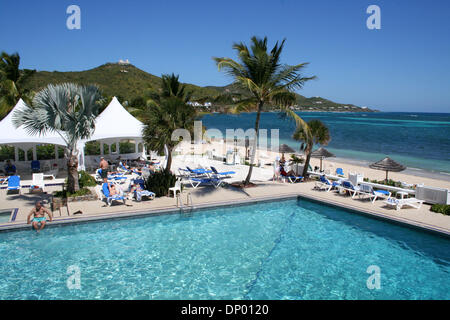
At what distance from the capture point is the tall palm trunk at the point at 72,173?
10.9m

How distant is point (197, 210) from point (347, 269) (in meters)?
5.08

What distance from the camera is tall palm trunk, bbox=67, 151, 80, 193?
10.9m

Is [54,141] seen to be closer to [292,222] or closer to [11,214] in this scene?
[11,214]

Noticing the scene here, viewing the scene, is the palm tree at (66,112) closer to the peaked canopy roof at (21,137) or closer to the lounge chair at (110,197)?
the lounge chair at (110,197)

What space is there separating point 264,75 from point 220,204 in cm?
523

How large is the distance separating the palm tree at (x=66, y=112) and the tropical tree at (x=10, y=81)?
1195 cm

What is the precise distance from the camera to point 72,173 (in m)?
11.0

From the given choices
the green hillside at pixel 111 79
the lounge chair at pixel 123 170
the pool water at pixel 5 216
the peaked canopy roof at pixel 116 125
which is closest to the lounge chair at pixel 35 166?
the peaked canopy roof at pixel 116 125

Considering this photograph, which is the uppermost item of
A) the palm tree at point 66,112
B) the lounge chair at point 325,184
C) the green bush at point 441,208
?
the palm tree at point 66,112

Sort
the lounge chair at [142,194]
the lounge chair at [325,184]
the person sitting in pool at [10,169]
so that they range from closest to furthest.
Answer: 1. the lounge chair at [142,194]
2. the lounge chair at [325,184]
3. the person sitting in pool at [10,169]

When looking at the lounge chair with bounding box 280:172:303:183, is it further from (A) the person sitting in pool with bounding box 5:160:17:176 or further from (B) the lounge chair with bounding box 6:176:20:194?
(A) the person sitting in pool with bounding box 5:160:17:176

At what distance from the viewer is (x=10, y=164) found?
1492 cm

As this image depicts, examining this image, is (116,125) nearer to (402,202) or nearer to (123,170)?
(123,170)
